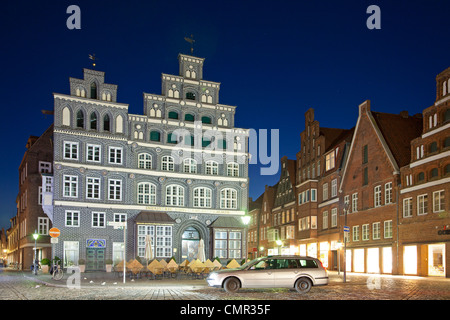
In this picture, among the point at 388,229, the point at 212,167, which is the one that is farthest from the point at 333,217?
the point at 212,167

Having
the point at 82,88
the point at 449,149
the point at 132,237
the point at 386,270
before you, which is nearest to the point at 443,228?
the point at 449,149

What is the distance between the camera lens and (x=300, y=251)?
61281mm

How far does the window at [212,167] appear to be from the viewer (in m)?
51.0

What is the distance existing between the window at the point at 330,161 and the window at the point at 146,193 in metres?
19.8

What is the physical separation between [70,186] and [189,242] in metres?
13.3

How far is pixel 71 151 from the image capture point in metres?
45.1

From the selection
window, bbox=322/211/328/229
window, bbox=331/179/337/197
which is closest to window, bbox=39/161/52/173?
window, bbox=322/211/328/229

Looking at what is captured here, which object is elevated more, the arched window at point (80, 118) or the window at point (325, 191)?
the arched window at point (80, 118)

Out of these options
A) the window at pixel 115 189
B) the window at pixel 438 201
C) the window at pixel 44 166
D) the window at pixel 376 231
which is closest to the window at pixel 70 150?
the window at pixel 115 189

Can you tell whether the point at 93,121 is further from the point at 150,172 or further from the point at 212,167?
the point at 212,167

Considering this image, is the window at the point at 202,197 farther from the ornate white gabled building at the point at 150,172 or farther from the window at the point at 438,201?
the window at the point at 438,201

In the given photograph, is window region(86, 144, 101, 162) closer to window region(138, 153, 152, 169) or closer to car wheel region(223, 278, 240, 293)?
window region(138, 153, 152, 169)
